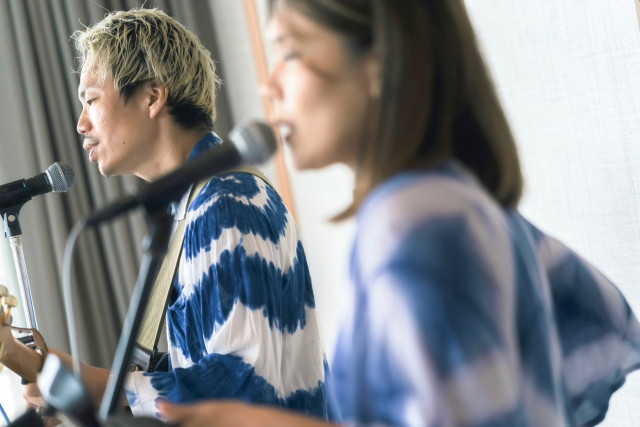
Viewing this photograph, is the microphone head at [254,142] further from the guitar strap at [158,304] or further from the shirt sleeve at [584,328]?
the guitar strap at [158,304]

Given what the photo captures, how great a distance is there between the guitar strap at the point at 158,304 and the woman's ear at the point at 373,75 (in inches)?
29.3

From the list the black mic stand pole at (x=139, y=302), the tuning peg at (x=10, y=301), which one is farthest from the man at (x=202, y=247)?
the black mic stand pole at (x=139, y=302)

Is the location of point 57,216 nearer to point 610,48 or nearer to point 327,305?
point 327,305

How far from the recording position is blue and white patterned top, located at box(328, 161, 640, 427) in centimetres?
65

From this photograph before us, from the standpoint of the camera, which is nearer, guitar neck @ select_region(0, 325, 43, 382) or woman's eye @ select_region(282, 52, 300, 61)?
woman's eye @ select_region(282, 52, 300, 61)

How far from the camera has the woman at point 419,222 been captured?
0.65 metres

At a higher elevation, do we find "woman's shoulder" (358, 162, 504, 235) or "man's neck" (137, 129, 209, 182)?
"man's neck" (137, 129, 209, 182)

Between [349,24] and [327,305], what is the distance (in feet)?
7.30

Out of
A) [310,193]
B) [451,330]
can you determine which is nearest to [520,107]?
[451,330]

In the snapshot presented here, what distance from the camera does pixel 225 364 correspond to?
1.30 meters

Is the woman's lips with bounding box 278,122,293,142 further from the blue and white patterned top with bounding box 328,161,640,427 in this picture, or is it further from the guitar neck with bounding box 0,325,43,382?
the guitar neck with bounding box 0,325,43,382

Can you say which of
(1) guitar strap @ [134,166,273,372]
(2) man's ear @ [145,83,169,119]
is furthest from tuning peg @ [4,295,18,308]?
(2) man's ear @ [145,83,169,119]

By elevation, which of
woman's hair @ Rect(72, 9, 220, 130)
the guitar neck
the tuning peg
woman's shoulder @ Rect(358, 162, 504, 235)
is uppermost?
woman's hair @ Rect(72, 9, 220, 130)

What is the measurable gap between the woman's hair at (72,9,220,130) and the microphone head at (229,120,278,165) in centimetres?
88
